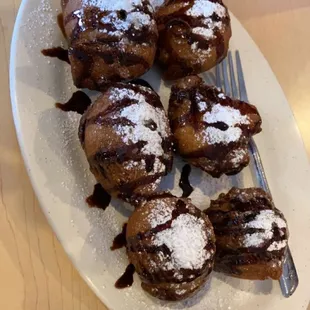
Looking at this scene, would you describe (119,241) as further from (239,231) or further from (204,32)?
(204,32)

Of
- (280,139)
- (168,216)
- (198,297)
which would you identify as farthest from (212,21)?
(198,297)

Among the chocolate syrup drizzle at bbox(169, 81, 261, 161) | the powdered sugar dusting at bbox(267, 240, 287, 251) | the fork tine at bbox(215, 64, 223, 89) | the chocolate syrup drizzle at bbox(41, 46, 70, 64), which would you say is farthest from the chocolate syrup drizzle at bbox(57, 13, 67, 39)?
the powdered sugar dusting at bbox(267, 240, 287, 251)

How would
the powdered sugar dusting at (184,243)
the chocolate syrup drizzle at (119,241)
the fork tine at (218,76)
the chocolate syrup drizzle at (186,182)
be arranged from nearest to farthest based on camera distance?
the powdered sugar dusting at (184,243), the chocolate syrup drizzle at (119,241), the chocolate syrup drizzle at (186,182), the fork tine at (218,76)

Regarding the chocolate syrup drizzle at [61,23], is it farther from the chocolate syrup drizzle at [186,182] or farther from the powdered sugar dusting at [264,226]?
the powdered sugar dusting at [264,226]

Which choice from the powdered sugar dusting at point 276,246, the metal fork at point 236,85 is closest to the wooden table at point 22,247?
the powdered sugar dusting at point 276,246

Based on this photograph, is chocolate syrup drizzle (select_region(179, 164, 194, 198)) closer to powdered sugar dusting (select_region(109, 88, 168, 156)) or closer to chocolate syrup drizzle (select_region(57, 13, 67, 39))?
powdered sugar dusting (select_region(109, 88, 168, 156))

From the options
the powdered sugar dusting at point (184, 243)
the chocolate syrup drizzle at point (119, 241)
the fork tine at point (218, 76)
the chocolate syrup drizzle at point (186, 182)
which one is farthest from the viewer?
the fork tine at point (218, 76)

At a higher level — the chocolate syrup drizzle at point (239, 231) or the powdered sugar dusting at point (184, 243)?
the powdered sugar dusting at point (184, 243)

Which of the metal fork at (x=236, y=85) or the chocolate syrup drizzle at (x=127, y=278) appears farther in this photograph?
the metal fork at (x=236, y=85)
